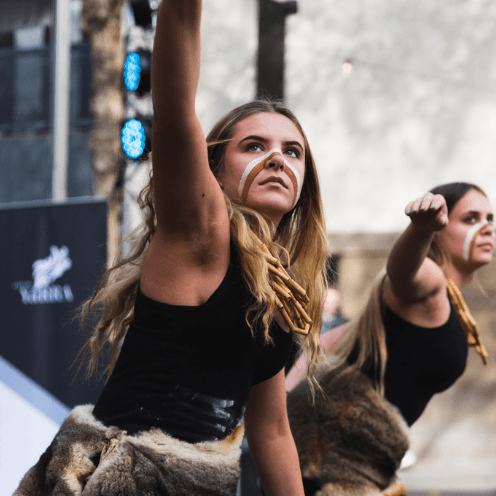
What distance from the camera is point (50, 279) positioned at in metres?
4.18

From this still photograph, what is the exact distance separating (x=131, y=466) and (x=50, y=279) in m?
3.19

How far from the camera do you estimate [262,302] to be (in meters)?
1.32

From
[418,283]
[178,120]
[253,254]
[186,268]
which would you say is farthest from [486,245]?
[178,120]

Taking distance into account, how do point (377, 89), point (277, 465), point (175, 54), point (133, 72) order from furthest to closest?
point (377, 89)
point (133, 72)
point (277, 465)
point (175, 54)

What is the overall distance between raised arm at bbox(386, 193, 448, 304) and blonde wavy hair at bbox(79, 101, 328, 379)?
0.28 metres

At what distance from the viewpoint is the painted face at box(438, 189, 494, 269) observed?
8.05ft

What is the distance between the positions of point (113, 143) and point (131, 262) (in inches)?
195

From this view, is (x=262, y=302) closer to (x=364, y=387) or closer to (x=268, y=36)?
(x=364, y=387)

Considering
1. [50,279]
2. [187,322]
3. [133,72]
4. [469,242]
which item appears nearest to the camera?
[187,322]

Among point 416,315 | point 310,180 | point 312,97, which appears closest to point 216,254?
point 310,180

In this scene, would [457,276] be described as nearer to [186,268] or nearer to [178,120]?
[186,268]

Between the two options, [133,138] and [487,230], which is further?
[133,138]

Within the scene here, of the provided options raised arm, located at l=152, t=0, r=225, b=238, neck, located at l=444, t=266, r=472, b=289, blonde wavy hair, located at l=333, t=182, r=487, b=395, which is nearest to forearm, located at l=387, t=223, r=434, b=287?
blonde wavy hair, located at l=333, t=182, r=487, b=395

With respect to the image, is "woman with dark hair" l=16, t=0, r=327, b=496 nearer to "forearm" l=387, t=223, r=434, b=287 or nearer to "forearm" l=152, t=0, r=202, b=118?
"forearm" l=152, t=0, r=202, b=118
